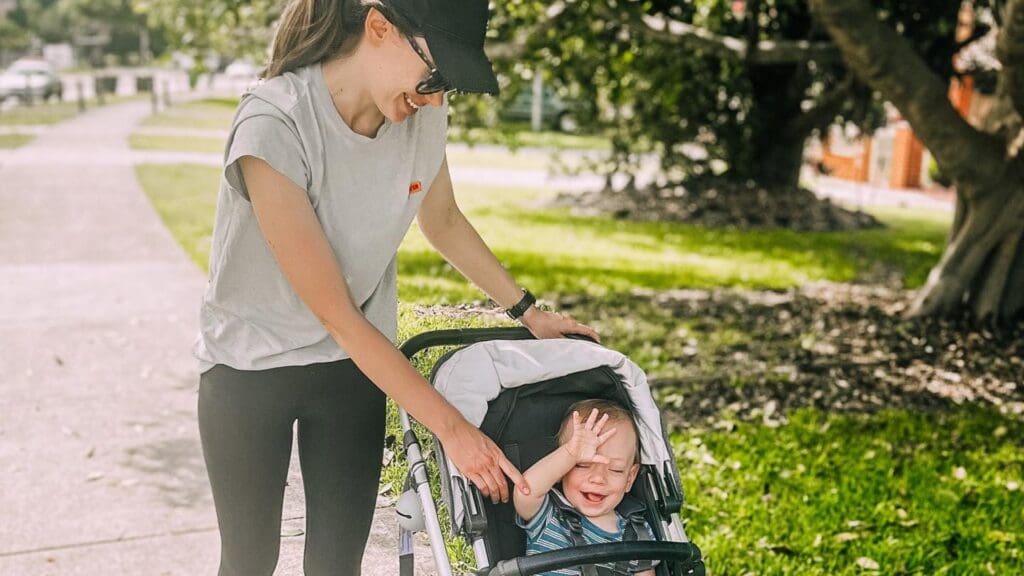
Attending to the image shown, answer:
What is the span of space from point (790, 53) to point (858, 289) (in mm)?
2268

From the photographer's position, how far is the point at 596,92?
13891 millimetres

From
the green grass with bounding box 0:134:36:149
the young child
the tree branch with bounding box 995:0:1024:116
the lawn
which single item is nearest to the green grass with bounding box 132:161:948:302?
the lawn

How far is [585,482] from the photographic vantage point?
2.66 metres

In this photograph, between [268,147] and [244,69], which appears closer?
[268,147]

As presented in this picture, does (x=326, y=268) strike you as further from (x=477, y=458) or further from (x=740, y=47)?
(x=740, y=47)

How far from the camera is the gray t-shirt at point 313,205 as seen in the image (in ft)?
→ 7.27

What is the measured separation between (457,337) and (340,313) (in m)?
0.77

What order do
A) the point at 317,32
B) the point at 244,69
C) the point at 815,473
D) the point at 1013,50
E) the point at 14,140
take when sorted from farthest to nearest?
the point at 14,140 < the point at 244,69 < the point at 1013,50 < the point at 815,473 < the point at 317,32

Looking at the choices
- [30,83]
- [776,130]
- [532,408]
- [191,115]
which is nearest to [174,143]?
[191,115]

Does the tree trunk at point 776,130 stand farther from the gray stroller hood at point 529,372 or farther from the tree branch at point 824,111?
the gray stroller hood at point 529,372

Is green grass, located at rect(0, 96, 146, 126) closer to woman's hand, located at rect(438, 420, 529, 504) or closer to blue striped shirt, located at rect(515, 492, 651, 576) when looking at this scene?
blue striped shirt, located at rect(515, 492, 651, 576)

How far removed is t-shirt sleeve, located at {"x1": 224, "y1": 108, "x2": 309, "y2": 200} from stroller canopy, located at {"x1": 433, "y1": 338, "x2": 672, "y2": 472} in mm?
729

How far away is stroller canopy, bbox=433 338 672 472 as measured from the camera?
8.93 feet

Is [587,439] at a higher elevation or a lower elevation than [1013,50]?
lower
